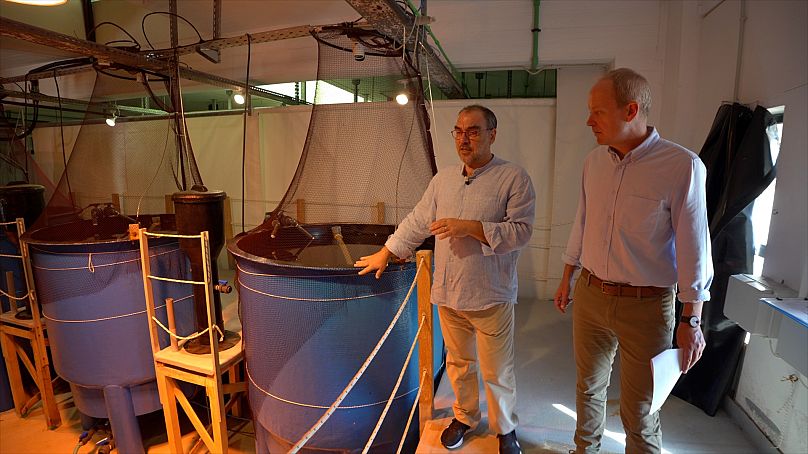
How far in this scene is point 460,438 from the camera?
167 centimetres

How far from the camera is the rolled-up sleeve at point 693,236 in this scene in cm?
118

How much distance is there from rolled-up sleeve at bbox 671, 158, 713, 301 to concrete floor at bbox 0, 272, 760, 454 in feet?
3.18

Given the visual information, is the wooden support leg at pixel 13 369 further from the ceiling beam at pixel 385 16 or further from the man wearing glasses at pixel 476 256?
the ceiling beam at pixel 385 16

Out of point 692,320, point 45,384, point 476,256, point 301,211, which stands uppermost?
point 301,211

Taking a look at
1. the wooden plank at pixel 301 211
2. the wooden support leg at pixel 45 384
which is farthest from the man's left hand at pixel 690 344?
the wooden support leg at pixel 45 384

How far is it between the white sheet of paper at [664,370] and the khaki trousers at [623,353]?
0.04 metres

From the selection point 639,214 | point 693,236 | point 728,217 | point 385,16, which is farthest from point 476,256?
point 728,217

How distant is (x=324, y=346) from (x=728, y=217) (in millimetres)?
2018

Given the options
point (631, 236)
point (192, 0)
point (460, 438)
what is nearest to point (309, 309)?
point (460, 438)

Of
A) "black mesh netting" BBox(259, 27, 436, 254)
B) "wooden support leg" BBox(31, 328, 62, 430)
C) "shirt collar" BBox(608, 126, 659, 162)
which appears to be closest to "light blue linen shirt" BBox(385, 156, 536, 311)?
"shirt collar" BBox(608, 126, 659, 162)

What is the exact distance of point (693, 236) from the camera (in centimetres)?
118

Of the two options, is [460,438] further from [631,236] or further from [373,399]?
[631,236]

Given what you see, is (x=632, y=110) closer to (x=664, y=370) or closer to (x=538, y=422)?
(x=664, y=370)

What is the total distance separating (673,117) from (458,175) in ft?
7.65
